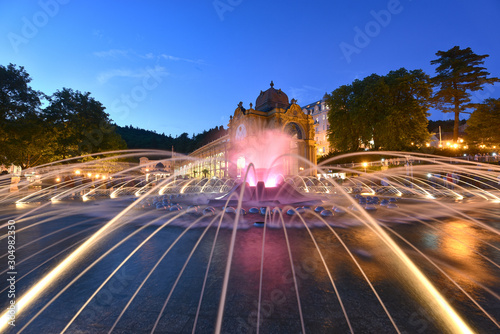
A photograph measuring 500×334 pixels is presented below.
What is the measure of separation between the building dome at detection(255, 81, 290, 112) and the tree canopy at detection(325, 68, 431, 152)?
41.2ft

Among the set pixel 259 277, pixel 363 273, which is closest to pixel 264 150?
pixel 363 273

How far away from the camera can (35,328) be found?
3.01 m

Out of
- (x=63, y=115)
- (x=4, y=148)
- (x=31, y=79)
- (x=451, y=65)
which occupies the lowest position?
(x=4, y=148)

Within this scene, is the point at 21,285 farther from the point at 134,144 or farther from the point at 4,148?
the point at 134,144

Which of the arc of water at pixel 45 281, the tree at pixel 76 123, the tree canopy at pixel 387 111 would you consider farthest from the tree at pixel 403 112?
the tree at pixel 76 123

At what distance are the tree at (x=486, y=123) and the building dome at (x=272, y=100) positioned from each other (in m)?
35.8

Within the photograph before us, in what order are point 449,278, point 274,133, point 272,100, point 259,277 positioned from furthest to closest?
point 272,100 → point 274,133 → point 259,277 → point 449,278

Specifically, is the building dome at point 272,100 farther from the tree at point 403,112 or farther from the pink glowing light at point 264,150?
the tree at point 403,112

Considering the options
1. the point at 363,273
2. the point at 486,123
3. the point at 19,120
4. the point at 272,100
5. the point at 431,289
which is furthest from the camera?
the point at 272,100

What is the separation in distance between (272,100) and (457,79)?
37.6 meters

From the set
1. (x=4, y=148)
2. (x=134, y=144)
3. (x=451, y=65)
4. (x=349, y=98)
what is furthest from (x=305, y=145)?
(x=134, y=144)

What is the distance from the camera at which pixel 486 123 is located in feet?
130

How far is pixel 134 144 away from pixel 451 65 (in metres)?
180

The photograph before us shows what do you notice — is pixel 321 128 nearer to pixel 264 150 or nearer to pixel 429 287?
pixel 264 150
